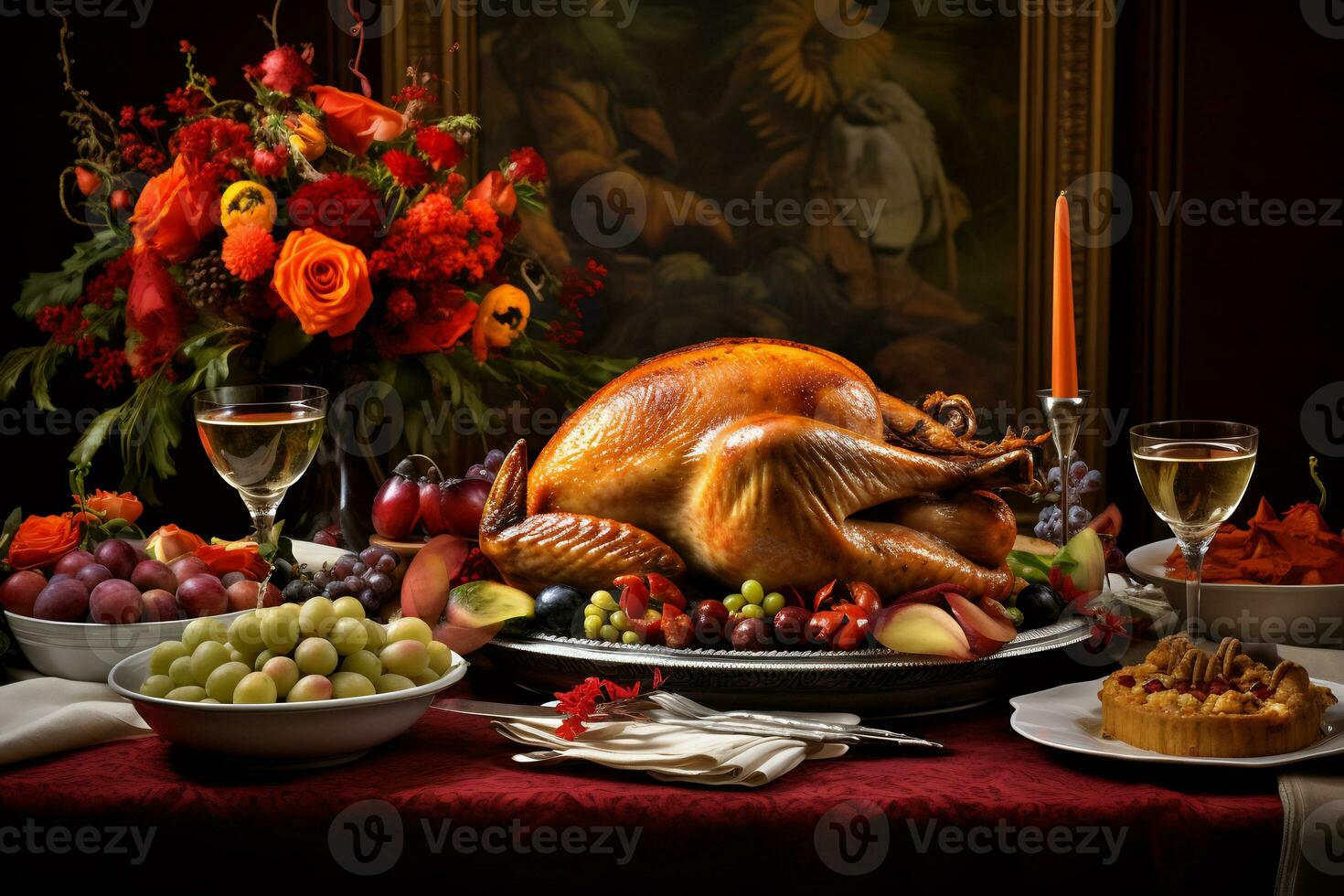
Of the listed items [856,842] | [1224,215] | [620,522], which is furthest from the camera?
[1224,215]

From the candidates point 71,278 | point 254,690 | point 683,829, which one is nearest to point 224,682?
point 254,690

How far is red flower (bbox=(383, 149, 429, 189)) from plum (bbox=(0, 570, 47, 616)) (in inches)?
33.6

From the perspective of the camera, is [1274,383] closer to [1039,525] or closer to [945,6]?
[945,6]

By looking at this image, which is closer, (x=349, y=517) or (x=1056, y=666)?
(x=1056, y=666)

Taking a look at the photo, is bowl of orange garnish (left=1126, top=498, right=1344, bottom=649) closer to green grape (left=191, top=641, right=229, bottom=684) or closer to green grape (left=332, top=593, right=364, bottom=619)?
green grape (left=332, top=593, right=364, bottom=619)

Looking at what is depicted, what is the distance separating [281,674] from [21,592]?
0.46 m

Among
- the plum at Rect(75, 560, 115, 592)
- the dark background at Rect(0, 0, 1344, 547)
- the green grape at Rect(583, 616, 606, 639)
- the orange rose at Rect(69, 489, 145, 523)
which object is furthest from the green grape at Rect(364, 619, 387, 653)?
the dark background at Rect(0, 0, 1344, 547)

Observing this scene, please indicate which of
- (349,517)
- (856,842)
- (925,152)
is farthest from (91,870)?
(925,152)

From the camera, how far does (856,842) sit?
4.23 ft

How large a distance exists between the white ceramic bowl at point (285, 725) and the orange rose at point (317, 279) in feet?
2.44

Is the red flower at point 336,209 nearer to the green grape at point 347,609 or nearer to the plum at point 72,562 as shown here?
the plum at point 72,562

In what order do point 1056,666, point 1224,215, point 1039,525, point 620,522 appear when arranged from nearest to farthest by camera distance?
point 1056,666 < point 620,522 < point 1039,525 < point 1224,215

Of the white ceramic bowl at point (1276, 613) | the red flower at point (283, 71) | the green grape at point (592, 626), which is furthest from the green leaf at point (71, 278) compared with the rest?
the white ceramic bowl at point (1276, 613)

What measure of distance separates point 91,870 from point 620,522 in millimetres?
778
